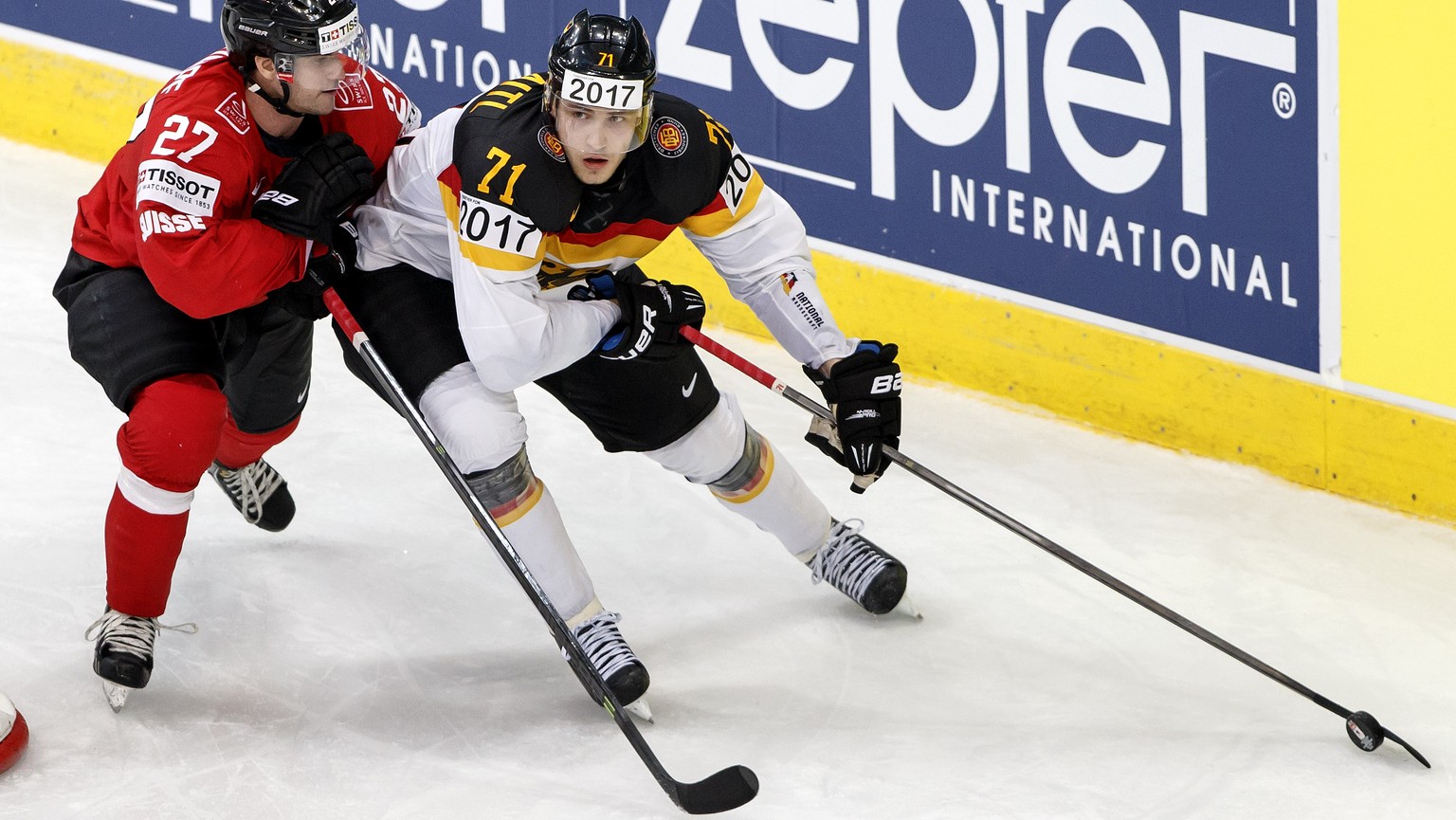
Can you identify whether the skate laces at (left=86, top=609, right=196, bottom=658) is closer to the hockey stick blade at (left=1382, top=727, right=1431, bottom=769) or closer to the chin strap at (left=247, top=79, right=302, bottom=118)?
the chin strap at (left=247, top=79, right=302, bottom=118)

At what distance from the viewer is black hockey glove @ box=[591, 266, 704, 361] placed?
10.00ft

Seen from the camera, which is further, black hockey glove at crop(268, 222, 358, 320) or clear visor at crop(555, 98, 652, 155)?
black hockey glove at crop(268, 222, 358, 320)

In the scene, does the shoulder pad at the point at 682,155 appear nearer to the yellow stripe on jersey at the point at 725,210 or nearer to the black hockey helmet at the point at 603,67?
the yellow stripe on jersey at the point at 725,210

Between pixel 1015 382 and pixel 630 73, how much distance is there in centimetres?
204

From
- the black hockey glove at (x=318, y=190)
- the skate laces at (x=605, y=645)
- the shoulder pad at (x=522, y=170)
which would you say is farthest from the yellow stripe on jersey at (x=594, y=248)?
the skate laces at (x=605, y=645)

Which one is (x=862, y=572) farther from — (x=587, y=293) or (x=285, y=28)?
(x=285, y=28)

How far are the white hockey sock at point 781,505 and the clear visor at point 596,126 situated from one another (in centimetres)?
77

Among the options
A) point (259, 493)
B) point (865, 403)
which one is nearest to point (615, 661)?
point (865, 403)

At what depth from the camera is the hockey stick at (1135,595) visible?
2.95 meters

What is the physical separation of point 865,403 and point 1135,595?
588 mm

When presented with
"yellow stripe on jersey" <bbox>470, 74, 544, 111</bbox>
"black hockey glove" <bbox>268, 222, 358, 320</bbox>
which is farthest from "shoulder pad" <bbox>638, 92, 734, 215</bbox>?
"black hockey glove" <bbox>268, 222, 358, 320</bbox>

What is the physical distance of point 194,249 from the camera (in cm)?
293

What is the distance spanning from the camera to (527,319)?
2.93 metres

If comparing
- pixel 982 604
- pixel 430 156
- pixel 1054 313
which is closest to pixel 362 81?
pixel 430 156
